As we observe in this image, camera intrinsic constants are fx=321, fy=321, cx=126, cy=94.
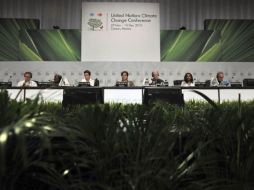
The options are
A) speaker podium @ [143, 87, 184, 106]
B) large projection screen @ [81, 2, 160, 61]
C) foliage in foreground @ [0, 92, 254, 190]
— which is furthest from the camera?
large projection screen @ [81, 2, 160, 61]

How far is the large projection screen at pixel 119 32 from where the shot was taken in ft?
27.3

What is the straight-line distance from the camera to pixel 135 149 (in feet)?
4.18

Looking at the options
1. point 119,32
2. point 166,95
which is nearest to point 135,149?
point 166,95

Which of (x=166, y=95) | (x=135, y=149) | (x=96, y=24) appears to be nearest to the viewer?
(x=135, y=149)

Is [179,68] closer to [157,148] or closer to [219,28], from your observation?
[219,28]

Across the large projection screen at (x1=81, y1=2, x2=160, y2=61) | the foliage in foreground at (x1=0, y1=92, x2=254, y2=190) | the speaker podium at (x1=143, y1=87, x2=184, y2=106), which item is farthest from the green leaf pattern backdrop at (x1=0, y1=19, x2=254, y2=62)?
the foliage in foreground at (x1=0, y1=92, x2=254, y2=190)

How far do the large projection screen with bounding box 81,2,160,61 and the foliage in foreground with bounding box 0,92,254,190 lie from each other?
6.95m

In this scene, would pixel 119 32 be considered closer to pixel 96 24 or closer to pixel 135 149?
pixel 96 24

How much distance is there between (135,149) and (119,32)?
24.0ft

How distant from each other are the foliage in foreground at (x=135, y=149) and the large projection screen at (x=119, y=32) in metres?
6.95

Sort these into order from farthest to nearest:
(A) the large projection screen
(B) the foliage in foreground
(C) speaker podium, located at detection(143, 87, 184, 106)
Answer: (A) the large projection screen
(C) speaker podium, located at detection(143, 87, 184, 106)
(B) the foliage in foreground

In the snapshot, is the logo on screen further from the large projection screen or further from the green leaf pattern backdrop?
the green leaf pattern backdrop

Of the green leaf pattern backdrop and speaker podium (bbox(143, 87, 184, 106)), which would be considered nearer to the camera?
speaker podium (bbox(143, 87, 184, 106))

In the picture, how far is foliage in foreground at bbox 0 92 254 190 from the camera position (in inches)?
45.1
